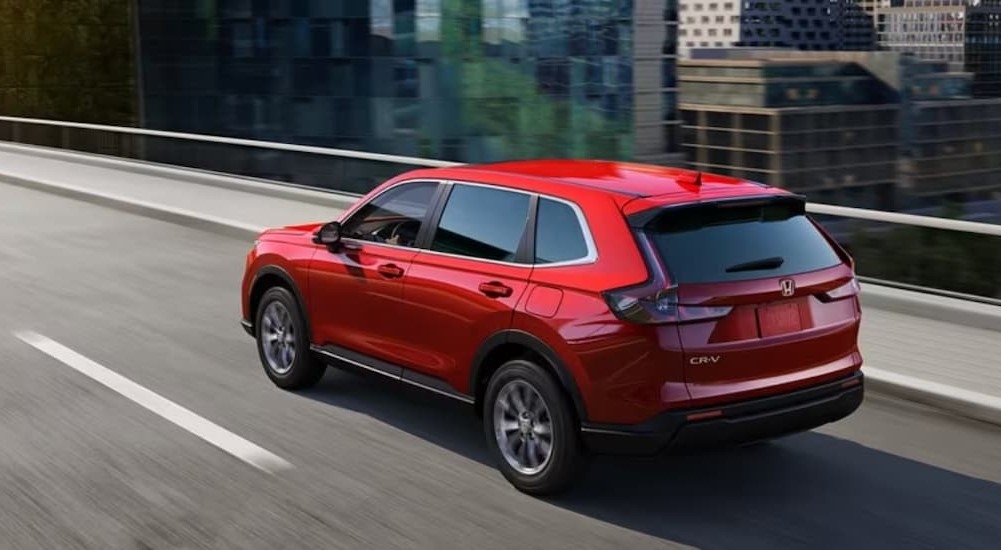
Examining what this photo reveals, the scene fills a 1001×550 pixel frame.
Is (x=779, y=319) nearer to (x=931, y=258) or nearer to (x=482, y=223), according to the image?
(x=482, y=223)

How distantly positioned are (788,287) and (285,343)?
3.63 metres

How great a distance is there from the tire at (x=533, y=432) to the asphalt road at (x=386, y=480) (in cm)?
11

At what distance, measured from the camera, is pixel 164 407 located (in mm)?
7711

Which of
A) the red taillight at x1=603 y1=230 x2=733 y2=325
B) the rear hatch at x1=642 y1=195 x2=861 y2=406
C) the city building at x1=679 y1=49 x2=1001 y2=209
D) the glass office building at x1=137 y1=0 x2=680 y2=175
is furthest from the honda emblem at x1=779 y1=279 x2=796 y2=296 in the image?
the city building at x1=679 y1=49 x2=1001 y2=209

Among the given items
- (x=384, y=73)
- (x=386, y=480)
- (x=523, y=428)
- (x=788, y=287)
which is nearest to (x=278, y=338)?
(x=386, y=480)

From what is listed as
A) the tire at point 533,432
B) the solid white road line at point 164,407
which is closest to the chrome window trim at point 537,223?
the tire at point 533,432

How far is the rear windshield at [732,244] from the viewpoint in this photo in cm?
571

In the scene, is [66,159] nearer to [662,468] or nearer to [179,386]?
[179,386]

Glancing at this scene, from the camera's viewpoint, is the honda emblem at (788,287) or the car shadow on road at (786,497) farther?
the honda emblem at (788,287)

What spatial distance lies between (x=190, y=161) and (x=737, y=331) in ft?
61.1

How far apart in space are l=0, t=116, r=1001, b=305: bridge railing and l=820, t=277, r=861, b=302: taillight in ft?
9.15

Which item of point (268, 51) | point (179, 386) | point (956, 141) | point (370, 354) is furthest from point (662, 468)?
point (956, 141)

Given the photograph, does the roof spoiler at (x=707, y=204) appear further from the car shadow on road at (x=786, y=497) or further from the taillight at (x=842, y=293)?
the car shadow on road at (x=786, y=497)

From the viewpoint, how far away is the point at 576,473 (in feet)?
19.4
